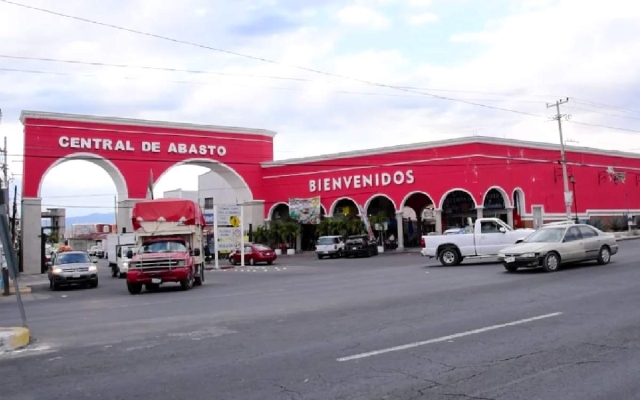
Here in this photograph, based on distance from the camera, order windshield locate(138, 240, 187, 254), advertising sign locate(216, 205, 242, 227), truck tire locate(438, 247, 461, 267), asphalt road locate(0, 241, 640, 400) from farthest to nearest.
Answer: advertising sign locate(216, 205, 242, 227)
truck tire locate(438, 247, 461, 267)
windshield locate(138, 240, 187, 254)
asphalt road locate(0, 241, 640, 400)

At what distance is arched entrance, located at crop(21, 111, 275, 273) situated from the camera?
41.4 m

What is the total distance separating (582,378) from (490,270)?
49.3 ft

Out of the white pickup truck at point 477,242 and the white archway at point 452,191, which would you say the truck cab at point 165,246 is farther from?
the white archway at point 452,191

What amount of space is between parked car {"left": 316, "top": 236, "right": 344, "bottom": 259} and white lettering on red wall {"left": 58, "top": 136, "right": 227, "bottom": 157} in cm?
1199

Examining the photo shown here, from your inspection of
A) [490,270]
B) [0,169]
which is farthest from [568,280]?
[0,169]

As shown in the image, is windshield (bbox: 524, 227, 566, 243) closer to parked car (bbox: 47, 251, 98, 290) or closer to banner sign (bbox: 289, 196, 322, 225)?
parked car (bbox: 47, 251, 98, 290)

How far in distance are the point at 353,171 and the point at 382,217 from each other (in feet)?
15.2

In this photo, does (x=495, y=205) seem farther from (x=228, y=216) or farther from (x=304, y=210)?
(x=228, y=216)

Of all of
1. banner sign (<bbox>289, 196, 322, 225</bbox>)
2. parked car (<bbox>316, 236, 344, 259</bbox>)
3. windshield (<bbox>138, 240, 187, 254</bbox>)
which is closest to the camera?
windshield (<bbox>138, 240, 187, 254</bbox>)

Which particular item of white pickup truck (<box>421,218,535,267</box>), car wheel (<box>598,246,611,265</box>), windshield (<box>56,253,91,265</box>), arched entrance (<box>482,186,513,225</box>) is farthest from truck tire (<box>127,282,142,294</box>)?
arched entrance (<box>482,186,513,225</box>)

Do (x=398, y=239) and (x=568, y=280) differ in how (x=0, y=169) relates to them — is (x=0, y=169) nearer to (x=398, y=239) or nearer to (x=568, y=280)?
(x=398, y=239)

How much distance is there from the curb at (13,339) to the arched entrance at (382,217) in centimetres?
3934

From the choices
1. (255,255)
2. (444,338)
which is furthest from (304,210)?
(444,338)

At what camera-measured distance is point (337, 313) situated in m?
12.4
